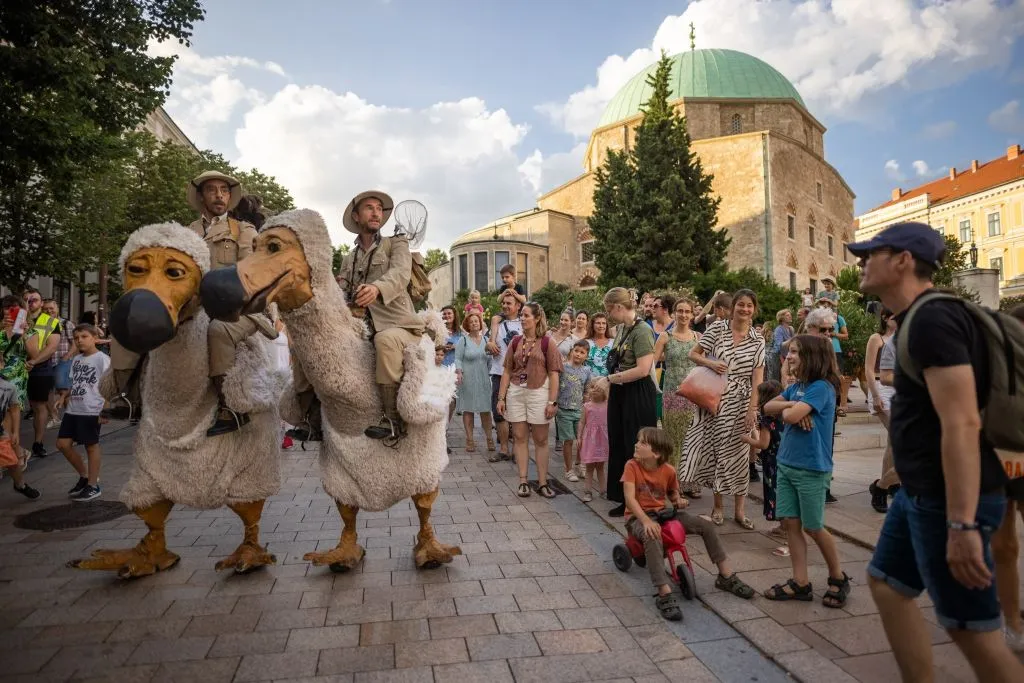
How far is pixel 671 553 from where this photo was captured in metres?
4.18

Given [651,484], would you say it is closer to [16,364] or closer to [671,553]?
[671,553]

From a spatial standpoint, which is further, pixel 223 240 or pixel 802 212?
pixel 802 212

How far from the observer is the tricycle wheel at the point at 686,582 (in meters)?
3.97

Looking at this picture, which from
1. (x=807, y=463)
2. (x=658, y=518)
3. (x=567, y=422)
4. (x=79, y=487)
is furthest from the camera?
(x=567, y=422)

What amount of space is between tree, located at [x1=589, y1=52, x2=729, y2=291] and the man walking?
29.7 metres

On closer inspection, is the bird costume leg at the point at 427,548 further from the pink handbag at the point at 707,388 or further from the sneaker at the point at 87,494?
the sneaker at the point at 87,494

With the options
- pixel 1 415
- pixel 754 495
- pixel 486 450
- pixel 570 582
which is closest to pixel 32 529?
pixel 1 415

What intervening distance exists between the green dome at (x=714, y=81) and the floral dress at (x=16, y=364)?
4344cm

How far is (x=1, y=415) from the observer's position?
23.2 feet

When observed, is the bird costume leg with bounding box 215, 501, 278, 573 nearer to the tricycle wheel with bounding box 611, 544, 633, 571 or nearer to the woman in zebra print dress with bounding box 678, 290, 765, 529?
the tricycle wheel with bounding box 611, 544, 633, 571

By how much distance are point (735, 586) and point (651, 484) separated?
82 cm

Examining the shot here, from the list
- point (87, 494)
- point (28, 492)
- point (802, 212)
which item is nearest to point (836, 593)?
point (87, 494)

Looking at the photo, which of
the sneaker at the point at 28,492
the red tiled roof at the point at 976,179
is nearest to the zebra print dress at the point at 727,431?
the sneaker at the point at 28,492

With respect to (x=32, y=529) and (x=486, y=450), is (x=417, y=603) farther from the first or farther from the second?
(x=486, y=450)
